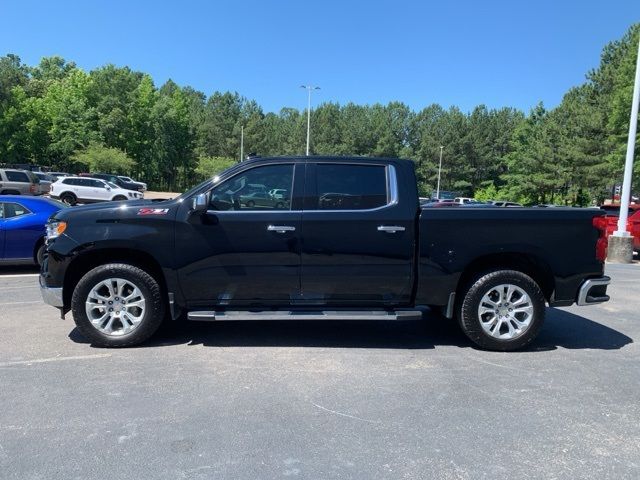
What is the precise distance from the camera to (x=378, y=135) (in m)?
82.9

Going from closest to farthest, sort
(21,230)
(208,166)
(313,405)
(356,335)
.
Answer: (313,405), (356,335), (21,230), (208,166)

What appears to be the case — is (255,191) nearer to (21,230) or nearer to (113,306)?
(113,306)

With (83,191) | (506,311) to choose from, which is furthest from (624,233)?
(83,191)

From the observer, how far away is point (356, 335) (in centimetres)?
A: 606

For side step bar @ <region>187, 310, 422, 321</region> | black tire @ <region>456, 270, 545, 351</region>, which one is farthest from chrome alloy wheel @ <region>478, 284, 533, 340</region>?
side step bar @ <region>187, 310, 422, 321</region>

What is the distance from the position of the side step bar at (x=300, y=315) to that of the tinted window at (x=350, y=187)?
1042mm

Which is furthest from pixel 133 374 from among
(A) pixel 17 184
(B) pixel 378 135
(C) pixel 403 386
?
(B) pixel 378 135

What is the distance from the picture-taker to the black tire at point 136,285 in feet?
17.2

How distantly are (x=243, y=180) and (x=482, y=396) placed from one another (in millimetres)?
2983

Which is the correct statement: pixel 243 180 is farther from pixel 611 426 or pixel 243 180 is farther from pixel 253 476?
pixel 611 426

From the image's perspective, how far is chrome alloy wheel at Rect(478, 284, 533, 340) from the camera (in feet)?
17.9

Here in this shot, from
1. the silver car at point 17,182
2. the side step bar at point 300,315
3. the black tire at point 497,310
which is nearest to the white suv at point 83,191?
the silver car at point 17,182

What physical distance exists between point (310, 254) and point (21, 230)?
21.1 ft

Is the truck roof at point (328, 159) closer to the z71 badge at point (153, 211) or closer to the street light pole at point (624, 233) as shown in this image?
the z71 badge at point (153, 211)
